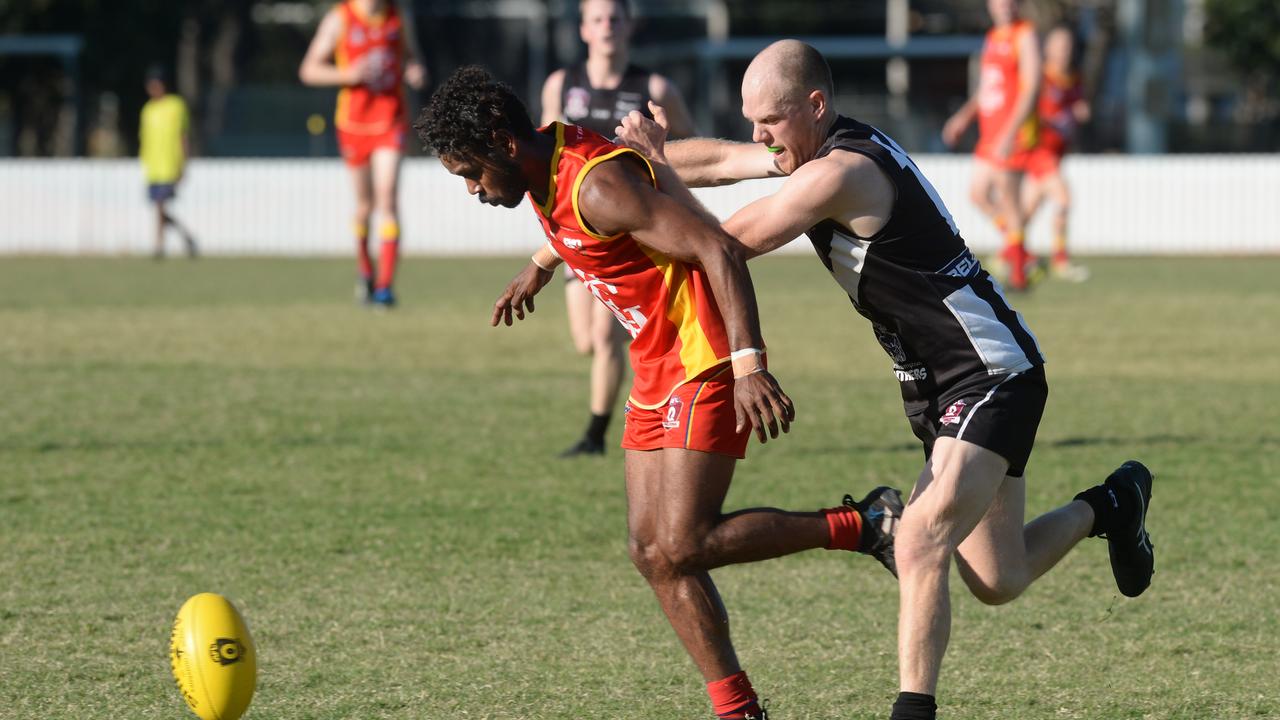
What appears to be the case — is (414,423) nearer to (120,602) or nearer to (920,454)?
(920,454)

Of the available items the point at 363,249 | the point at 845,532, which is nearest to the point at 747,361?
the point at 845,532

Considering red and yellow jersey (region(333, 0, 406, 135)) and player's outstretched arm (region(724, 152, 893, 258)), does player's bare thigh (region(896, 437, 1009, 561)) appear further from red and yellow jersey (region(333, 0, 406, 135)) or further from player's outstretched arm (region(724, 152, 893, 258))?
red and yellow jersey (region(333, 0, 406, 135))

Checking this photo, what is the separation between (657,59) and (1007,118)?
3471 centimetres

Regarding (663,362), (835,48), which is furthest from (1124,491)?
(835,48)

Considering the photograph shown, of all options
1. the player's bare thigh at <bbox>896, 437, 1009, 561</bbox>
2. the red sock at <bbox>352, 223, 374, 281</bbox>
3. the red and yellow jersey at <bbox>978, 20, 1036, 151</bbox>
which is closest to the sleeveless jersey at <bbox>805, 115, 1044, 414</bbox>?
the player's bare thigh at <bbox>896, 437, 1009, 561</bbox>

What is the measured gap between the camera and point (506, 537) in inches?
279

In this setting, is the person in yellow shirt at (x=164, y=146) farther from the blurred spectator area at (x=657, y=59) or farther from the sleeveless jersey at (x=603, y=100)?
the sleeveless jersey at (x=603, y=100)

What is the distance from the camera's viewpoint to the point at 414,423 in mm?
10195

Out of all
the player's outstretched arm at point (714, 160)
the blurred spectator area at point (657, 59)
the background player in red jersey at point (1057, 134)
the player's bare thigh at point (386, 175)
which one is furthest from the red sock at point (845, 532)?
the blurred spectator area at point (657, 59)

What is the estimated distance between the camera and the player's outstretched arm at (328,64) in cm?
1457

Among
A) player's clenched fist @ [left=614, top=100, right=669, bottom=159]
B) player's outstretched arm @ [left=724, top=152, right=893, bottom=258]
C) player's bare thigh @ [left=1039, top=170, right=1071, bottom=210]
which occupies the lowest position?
player's bare thigh @ [left=1039, top=170, right=1071, bottom=210]

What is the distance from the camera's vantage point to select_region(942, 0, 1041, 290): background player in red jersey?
1677 centimetres

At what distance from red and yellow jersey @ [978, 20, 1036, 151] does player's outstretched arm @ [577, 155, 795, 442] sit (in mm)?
13322

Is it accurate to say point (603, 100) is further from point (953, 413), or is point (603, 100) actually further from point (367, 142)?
point (367, 142)
